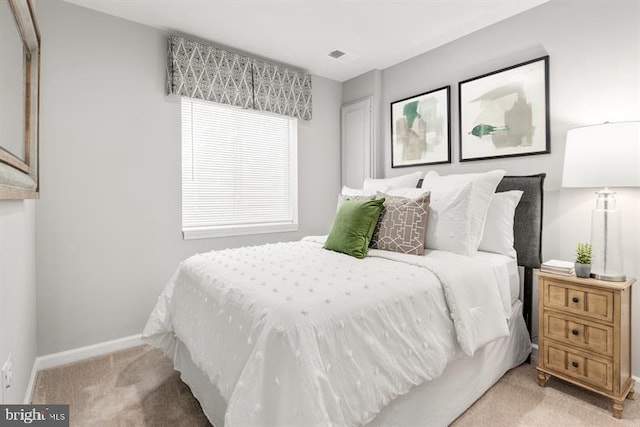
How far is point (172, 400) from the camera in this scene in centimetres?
189

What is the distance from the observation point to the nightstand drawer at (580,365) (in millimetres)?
1787

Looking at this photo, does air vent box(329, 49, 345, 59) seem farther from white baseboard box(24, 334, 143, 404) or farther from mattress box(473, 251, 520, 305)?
white baseboard box(24, 334, 143, 404)

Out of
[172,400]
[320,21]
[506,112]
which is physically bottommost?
[172,400]

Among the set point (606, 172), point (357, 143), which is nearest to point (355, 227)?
point (606, 172)

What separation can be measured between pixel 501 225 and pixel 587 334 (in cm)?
78

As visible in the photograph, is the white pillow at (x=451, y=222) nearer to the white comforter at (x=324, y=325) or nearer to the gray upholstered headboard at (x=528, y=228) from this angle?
the white comforter at (x=324, y=325)

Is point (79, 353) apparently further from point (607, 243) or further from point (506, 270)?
point (607, 243)

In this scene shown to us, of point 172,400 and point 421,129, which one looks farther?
point 421,129

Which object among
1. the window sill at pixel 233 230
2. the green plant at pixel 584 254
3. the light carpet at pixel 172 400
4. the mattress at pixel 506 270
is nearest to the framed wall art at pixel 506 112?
the green plant at pixel 584 254

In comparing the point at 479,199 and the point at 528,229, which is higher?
the point at 479,199

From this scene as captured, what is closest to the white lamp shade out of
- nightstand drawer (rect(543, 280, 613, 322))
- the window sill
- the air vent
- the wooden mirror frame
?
nightstand drawer (rect(543, 280, 613, 322))

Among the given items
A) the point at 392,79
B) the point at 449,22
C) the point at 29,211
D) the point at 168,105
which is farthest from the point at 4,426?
the point at 392,79

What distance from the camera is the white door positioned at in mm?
3703

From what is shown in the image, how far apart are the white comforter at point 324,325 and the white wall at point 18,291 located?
2.06 feet
